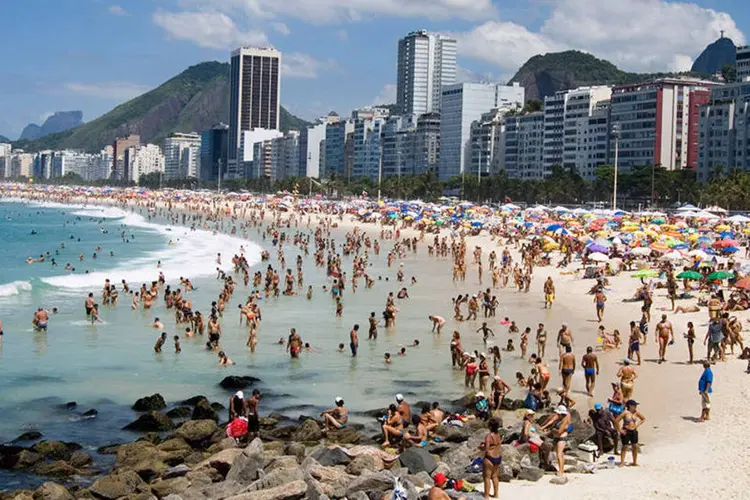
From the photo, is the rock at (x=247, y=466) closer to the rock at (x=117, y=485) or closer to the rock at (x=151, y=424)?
the rock at (x=117, y=485)

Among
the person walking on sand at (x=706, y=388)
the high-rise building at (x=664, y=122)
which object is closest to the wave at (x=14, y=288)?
the person walking on sand at (x=706, y=388)

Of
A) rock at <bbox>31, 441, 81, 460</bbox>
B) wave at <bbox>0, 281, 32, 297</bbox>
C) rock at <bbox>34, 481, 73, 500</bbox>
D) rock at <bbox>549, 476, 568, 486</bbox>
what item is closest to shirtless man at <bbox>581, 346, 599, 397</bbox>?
rock at <bbox>549, 476, 568, 486</bbox>

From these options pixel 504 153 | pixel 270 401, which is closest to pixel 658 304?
pixel 270 401

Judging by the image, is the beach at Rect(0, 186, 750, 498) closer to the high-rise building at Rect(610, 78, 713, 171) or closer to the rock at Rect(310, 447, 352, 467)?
the rock at Rect(310, 447, 352, 467)

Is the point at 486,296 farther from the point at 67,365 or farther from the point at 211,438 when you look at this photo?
the point at 211,438

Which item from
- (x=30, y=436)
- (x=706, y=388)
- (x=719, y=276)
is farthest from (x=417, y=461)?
(x=719, y=276)

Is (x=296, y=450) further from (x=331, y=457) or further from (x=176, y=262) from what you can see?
(x=176, y=262)
